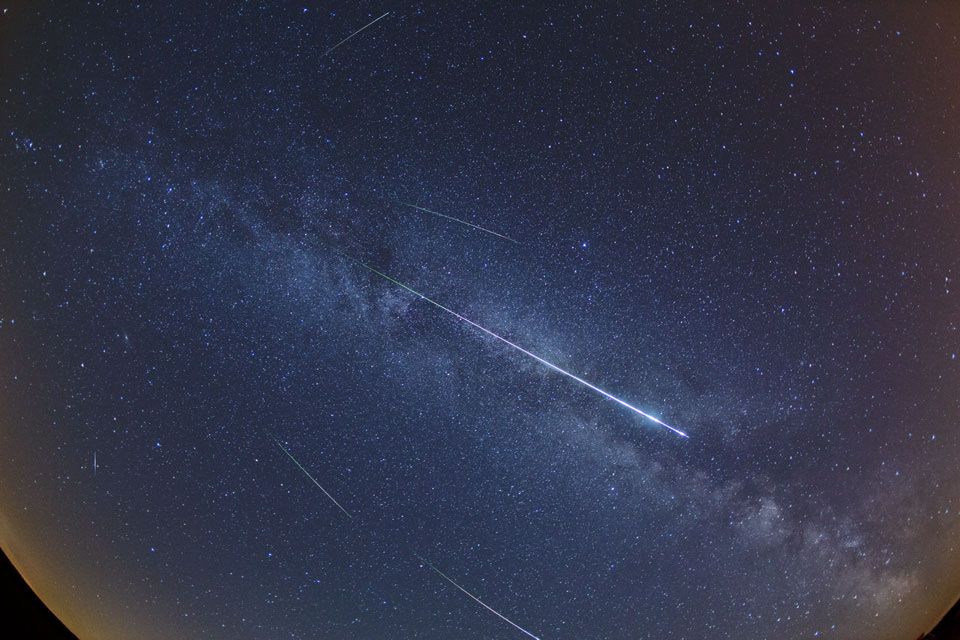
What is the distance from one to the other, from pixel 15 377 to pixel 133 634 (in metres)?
1.68

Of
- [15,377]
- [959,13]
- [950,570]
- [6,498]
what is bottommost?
[6,498]

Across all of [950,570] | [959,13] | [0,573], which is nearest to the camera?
Result: [0,573]

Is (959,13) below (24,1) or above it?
above

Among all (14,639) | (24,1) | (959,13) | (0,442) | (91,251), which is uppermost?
(959,13)

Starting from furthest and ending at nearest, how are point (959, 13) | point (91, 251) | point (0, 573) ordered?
point (959, 13) < point (91, 251) < point (0, 573)

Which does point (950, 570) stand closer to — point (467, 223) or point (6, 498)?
point (467, 223)

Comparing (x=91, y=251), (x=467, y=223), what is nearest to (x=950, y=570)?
(x=467, y=223)

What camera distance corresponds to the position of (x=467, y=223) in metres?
2.50

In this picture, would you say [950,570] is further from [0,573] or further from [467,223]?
[0,573]

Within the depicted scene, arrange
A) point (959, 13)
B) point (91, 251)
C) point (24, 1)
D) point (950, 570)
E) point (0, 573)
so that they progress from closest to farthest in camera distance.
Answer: point (0, 573) → point (24, 1) → point (91, 251) → point (959, 13) → point (950, 570)

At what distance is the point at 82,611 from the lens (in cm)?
260

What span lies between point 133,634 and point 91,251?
231 cm

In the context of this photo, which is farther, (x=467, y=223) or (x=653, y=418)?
(x=653, y=418)

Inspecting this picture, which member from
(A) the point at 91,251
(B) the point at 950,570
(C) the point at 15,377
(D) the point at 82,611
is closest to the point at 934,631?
(B) the point at 950,570
